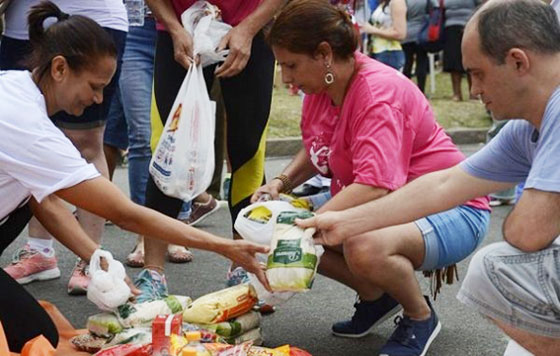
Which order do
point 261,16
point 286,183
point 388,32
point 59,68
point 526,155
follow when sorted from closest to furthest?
point 526,155 < point 59,68 < point 286,183 < point 261,16 < point 388,32

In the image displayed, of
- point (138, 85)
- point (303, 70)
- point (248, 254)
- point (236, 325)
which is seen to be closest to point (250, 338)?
point (236, 325)

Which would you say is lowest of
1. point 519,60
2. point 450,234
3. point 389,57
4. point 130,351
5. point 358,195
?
point 389,57

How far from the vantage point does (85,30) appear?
3.33 metres

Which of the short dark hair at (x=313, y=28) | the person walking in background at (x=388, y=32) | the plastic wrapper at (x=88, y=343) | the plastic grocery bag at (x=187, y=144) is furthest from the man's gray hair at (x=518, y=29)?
the person walking in background at (x=388, y=32)

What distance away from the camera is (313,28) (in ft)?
11.6

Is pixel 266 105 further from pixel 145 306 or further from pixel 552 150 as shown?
pixel 552 150

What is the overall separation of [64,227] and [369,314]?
3.92 ft

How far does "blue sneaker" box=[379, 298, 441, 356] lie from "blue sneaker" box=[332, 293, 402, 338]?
0.22 m

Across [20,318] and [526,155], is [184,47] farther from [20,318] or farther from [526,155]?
[526,155]

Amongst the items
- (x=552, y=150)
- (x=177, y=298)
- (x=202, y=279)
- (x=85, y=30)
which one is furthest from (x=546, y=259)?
(x=202, y=279)

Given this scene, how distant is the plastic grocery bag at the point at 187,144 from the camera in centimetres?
395

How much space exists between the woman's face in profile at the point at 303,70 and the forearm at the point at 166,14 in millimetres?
675

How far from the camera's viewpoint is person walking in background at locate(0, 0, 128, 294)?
14.0ft

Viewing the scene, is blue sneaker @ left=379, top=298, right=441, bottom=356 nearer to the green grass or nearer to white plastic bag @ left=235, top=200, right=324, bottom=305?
white plastic bag @ left=235, top=200, right=324, bottom=305
